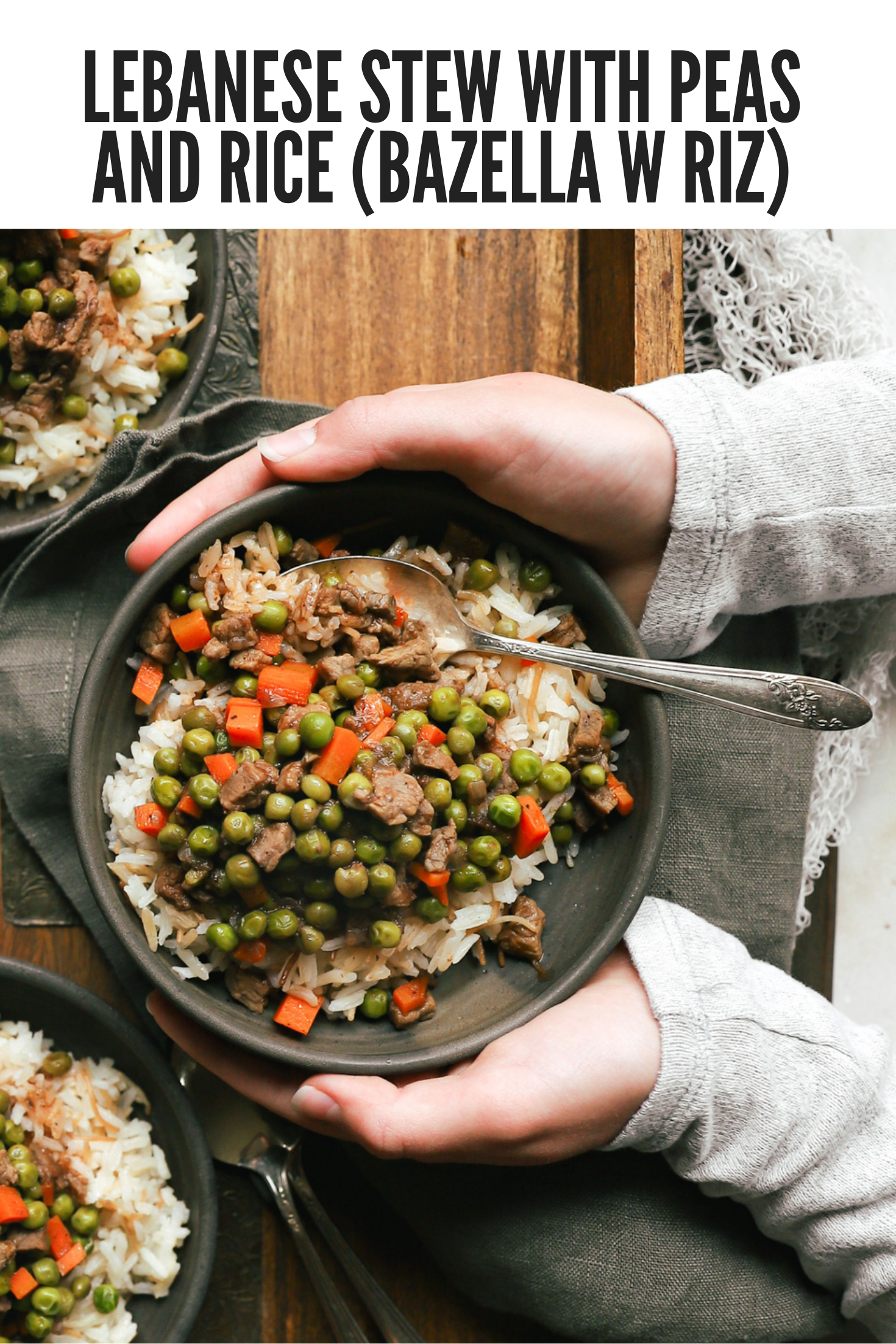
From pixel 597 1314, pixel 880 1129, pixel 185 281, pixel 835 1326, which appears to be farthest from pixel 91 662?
pixel 835 1326

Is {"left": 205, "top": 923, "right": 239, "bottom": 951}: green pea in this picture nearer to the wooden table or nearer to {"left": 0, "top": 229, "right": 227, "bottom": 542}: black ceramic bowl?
the wooden table

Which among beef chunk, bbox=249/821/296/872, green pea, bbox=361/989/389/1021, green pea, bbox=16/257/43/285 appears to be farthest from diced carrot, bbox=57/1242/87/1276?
green pea, bbox=16/257/43/285

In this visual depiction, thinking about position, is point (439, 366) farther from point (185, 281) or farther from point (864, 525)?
point (864, 525)

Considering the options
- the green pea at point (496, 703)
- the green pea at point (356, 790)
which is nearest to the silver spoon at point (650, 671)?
the green pea at point (496, 703)

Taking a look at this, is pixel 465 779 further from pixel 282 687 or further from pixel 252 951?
pixel 252 951

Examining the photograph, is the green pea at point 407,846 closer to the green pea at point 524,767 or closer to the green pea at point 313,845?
the green pea at point 313,845
